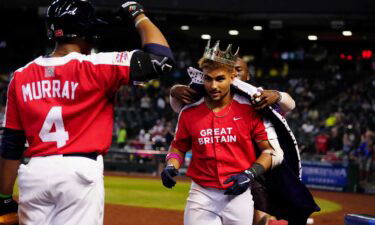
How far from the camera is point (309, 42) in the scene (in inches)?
1501

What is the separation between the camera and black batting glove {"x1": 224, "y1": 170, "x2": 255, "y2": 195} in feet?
16.2

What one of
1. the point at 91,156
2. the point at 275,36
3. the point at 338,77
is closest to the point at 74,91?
the point at 91,156

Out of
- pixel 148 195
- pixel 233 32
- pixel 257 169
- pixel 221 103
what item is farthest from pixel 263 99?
pixel 233 32

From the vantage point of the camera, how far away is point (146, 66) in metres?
3.81

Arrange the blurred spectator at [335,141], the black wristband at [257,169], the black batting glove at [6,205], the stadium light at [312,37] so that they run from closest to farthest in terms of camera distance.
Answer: the black batting glove at [6,205]
the black wristband at [257,169]
the blurred spectator at [335,141]
the stadium light at [312,37]

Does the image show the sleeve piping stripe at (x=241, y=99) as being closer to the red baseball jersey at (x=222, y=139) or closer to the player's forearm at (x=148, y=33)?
the red baseball jersey at (x=222, y=139)

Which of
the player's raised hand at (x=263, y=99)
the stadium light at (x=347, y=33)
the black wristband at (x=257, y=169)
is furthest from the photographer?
the stadium light at (x=347, y=33)

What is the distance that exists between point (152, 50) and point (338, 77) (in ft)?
93.2

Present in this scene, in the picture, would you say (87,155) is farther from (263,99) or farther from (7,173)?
(263,99)

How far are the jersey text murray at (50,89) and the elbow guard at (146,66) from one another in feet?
1.07

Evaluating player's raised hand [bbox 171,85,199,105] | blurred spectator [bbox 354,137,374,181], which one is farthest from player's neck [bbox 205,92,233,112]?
blurred spectator [bbox 354,137,374,181]

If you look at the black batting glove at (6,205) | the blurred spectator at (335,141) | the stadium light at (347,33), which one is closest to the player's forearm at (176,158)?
the black batting glove at (6,205)

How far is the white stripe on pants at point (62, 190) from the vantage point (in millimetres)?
3734

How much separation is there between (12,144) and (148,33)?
999 mm
